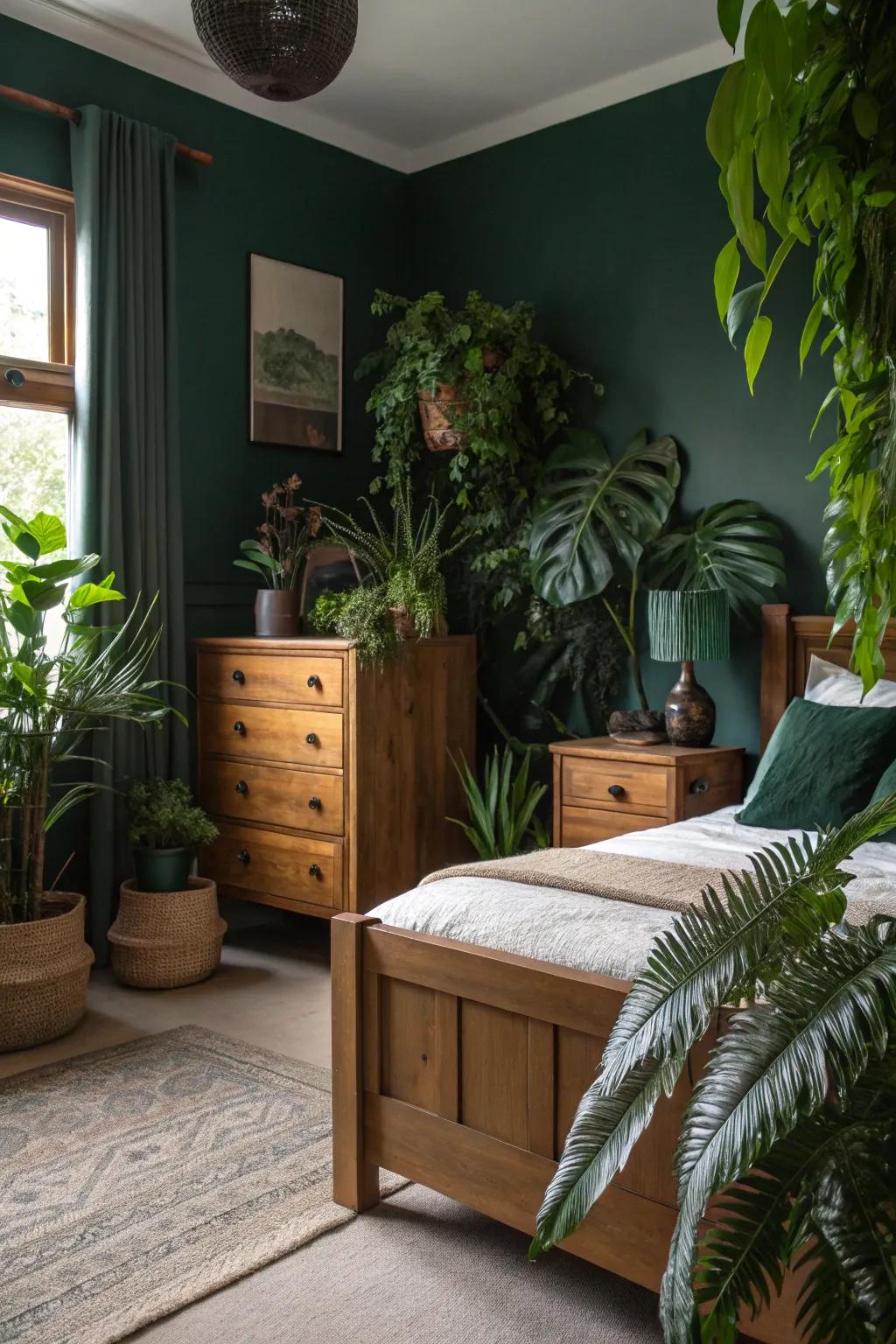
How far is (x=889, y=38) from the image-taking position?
654 mm

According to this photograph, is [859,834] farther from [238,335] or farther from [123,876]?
[238,335]

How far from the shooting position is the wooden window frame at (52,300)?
3.59 m

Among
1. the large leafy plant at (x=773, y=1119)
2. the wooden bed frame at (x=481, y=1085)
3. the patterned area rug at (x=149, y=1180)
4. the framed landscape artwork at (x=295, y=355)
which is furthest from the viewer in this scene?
the framed landscape artwork at (x=295, y=355)

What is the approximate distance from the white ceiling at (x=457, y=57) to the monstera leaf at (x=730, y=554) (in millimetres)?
1511

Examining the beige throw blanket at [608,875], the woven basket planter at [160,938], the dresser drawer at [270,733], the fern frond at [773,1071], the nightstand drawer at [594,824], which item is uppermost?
the fern frond at [773,1071]

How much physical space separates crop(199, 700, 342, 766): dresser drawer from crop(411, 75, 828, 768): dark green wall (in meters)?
1.19

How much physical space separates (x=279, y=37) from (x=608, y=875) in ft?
6.80

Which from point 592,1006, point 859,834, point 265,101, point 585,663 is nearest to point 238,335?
point 265,101

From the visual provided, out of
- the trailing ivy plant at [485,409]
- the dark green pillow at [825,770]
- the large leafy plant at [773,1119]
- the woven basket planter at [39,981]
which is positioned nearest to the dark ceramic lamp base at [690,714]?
the dark green pillow at [825,770]

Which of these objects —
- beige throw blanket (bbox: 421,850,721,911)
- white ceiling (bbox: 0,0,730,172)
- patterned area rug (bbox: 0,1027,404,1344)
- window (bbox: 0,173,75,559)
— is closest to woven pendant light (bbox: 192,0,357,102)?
white ceiling (bbox: 0,0,730,172)

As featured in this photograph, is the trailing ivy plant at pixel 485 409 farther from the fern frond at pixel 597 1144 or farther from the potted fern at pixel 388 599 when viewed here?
the fern frond at pixel 597 1144

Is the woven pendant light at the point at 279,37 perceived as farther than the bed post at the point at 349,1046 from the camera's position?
Yes

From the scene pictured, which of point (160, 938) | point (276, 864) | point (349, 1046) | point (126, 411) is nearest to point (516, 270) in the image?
point (126, 411)

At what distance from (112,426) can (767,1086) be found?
3.41 metres
